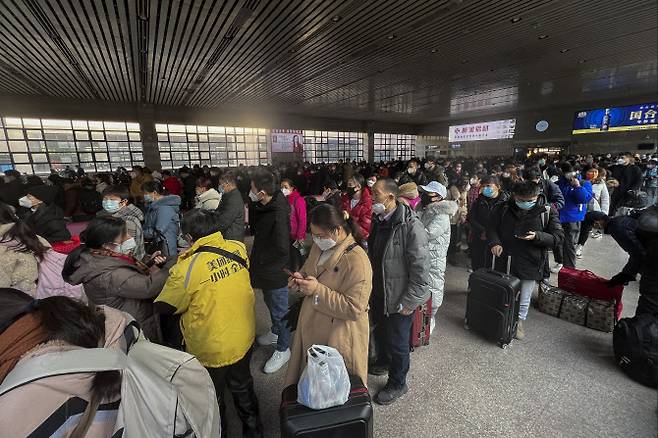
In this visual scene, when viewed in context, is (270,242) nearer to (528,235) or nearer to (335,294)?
(335,294)

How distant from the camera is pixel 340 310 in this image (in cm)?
167

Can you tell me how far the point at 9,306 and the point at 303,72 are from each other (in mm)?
9370

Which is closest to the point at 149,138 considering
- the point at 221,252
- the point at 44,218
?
the point at 44,218

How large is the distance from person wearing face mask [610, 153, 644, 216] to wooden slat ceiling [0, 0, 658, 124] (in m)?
2.83

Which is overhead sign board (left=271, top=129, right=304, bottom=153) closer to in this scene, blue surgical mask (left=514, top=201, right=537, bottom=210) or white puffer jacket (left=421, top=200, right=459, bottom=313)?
white puffer jacket (left=421, top=200, right=459, bottom=313)

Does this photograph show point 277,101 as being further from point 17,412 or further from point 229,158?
point 17,412

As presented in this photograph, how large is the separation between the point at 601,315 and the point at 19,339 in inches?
177

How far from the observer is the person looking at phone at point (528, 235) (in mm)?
2961

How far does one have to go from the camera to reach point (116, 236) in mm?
1838

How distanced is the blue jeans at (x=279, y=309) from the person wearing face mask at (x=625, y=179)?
24.5 ft

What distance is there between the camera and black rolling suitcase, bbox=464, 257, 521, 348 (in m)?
2.91

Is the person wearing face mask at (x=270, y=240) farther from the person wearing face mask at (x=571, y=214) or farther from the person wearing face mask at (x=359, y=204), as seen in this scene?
the person wearing face mask at (x=571, y=214)

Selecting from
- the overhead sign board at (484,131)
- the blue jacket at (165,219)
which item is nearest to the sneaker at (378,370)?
the blue jacket at (165,219)

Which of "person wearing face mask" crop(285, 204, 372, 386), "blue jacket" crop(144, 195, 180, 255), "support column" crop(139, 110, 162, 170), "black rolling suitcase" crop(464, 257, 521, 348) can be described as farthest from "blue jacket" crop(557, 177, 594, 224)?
"support column" crop(139, 110, 162, 170)
